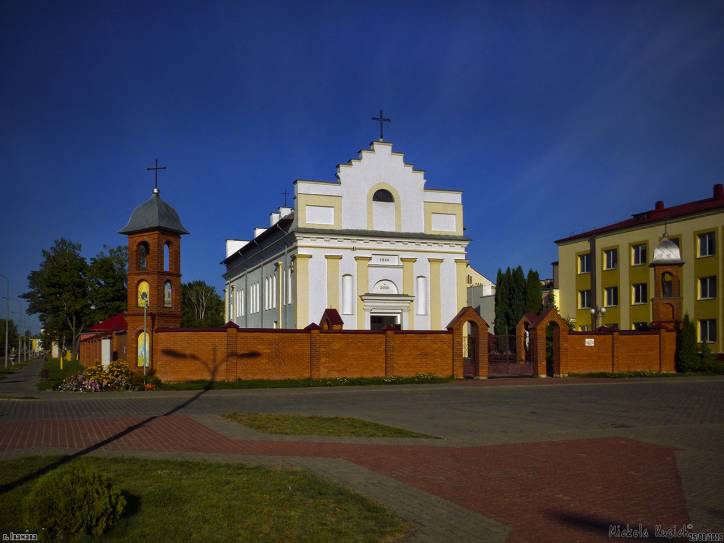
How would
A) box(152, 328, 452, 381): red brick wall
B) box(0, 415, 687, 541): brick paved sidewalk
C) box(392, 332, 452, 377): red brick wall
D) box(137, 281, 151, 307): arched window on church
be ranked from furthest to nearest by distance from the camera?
box(392, 332, 452, 377): red brick wall
box(137, 281, 151, 307): arched window on church
box(152, 328, 452, 381): red brick wall
box(0, 415, 687, 541): brick paved sidewalk

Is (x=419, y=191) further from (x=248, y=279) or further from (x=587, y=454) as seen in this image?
(x=587, y=454)

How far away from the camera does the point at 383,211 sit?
127 ft

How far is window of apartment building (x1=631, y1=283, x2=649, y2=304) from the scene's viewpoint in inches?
1821

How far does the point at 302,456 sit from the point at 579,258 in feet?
151

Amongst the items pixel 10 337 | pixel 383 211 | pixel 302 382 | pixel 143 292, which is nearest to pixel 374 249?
pixel 383 211

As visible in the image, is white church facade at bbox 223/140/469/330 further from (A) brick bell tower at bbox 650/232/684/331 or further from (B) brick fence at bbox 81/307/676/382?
(A) brick bell tower at bbox 650/232/684/331

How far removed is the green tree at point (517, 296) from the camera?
51.7 metres

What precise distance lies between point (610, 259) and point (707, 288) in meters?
8.96

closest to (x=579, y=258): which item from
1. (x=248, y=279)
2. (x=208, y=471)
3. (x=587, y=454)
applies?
(x=248, y=279)

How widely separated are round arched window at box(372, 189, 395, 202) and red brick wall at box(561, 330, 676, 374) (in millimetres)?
13100

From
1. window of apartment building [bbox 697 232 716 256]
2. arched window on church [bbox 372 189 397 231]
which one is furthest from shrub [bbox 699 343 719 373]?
arched window on church [bbox 372 189 397 231]

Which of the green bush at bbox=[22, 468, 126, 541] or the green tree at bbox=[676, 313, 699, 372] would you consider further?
the green tree at bbox=[676, 313, 699, 372]

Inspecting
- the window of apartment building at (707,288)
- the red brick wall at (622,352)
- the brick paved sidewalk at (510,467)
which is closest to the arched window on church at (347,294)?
the red brick wall at (622,352)

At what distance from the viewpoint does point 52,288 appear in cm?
4753
